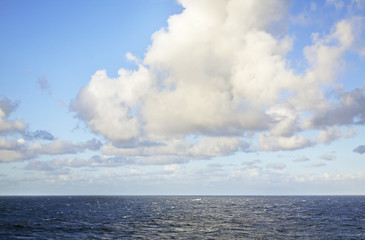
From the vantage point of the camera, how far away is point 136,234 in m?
76.3

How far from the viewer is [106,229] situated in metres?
84.9

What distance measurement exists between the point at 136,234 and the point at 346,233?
160ft

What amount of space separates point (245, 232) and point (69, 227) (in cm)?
4617

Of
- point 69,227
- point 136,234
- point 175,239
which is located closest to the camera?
point 175,239

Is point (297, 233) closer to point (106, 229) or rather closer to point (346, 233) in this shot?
point (346, 233)

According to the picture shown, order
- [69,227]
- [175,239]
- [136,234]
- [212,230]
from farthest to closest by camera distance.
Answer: [69,227]
[212,230]
[136,234]
[175,239]

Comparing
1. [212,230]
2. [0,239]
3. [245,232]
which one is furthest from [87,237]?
[245,232]

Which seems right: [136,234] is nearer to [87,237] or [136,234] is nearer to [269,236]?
[87,237]

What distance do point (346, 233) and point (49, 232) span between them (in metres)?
70.1

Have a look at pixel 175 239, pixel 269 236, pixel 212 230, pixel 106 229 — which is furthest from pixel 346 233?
pixel 106 229

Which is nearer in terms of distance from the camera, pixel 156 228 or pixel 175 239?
pixel 175 239

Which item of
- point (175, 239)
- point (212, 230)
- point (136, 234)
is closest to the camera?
point (175, 239)

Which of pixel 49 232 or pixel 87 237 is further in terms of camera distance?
pixel 49 232

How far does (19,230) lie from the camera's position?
83688 mm
